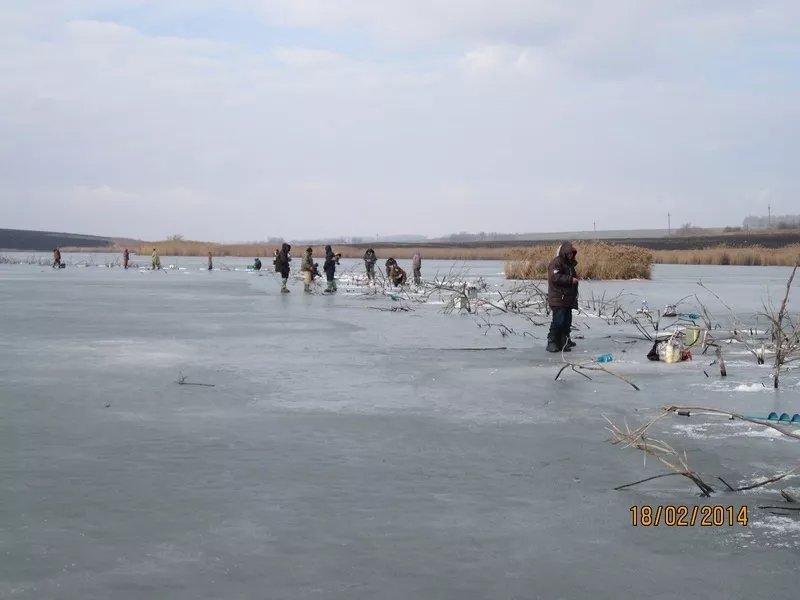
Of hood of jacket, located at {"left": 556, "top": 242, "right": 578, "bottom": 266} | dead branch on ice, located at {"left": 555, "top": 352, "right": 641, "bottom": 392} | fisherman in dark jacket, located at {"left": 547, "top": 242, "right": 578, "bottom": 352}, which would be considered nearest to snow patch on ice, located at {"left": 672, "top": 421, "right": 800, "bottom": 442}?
dead branch on ice, located at {"left": 555, "top": 352, "right": 641, "bottom": 392}

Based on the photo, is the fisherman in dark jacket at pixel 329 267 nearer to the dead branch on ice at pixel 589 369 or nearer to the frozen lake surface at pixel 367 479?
the frozen lake surface at pixel 367 479

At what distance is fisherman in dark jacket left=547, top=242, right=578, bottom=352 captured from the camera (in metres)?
13.6

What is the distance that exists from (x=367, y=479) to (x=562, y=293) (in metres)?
8.16

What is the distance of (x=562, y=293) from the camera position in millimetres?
13625

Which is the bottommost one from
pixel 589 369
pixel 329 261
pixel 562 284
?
pixel 589 369

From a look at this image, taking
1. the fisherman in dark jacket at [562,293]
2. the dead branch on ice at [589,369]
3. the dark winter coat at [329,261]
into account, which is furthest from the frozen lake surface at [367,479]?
the dark winter coat at [329,261]

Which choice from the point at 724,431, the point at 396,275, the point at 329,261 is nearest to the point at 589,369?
the point at 724,431

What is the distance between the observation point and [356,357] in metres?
12.9

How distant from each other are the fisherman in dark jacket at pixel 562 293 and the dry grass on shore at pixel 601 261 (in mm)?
25375

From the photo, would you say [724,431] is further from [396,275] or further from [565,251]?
[396,275]

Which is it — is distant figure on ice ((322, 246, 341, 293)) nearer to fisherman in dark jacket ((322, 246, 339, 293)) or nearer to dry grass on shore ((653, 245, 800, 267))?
fisherman in dark jacket ((322, 246, 339, 293))

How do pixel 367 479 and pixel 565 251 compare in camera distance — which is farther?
pixel 565 251

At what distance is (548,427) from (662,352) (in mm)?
5671

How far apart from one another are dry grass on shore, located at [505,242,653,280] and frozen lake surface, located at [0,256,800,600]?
2678 centimetres
